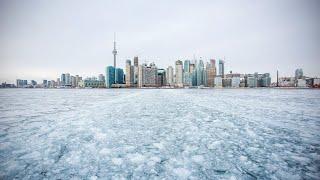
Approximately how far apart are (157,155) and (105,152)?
43.0 inches

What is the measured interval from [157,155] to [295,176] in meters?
2.30

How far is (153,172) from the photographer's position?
3.29 metres

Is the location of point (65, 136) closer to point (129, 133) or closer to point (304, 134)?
point (129, 133)

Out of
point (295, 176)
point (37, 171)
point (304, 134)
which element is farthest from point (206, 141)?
point (37, 171)

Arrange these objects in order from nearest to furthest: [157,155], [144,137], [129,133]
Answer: [157,155] → [144,137] → [129,133]

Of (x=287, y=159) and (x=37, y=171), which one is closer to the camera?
(x=37, y=171)

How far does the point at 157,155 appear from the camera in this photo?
13.3ft

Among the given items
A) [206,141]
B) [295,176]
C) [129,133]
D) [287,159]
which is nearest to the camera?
[295,176]

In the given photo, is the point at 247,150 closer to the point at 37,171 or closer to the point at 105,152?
the point at 105,152

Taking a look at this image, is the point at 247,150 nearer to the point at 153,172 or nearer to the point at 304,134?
the point at 153,172

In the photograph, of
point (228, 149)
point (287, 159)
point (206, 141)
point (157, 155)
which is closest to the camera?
point (287, 159)

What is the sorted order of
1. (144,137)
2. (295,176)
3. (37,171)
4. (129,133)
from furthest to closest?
1. (129,133)
2. (144,137)
3. (37,171)
4. (295,176)

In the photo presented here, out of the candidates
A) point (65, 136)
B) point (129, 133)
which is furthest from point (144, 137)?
point (65, 136)

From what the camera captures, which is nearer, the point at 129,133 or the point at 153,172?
the point at 153,172
